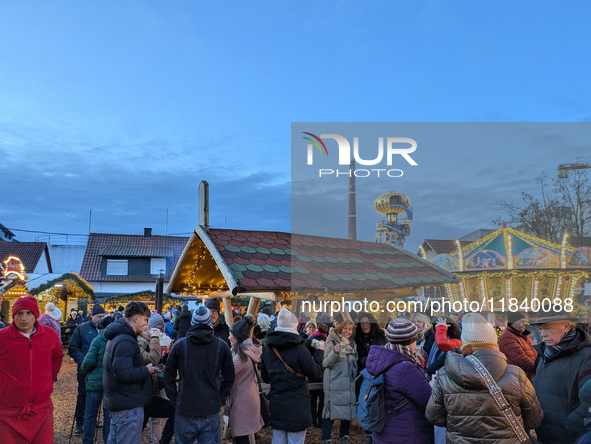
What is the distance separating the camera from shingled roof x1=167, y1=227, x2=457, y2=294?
5.26 m

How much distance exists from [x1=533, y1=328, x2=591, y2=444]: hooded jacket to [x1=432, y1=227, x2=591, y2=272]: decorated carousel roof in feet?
50.2

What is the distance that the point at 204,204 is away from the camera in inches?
240

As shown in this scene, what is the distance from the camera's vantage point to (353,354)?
5.91m

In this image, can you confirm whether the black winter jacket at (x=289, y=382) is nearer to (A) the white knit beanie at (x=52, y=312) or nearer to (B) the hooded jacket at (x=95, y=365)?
(B) the hooded jacket at (x=95, y=365)

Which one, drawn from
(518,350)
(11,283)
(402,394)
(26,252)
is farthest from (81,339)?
(26,252)

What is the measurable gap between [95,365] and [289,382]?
7.66 ft

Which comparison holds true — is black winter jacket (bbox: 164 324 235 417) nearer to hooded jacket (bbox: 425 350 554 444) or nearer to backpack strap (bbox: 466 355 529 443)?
hooded jacket (bbox: 425 350 554 444)

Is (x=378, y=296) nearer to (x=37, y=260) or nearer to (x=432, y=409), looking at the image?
(x=432, y=409)

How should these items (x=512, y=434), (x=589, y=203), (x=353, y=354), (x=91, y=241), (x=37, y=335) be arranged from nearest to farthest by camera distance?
(x=512, y=434), (x=37, y=335), (x=353, y=354), (x=589, y=203), (x=91, y=241)

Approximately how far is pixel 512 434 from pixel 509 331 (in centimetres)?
286

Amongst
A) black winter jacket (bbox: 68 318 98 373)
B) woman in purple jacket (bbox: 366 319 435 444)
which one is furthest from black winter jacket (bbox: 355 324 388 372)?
black winter jacket (bbox: 68 318 98 373)

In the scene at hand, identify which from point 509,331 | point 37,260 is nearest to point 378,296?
point 509,331

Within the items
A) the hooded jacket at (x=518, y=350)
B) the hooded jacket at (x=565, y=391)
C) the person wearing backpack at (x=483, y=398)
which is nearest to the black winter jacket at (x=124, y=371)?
the person wearing backpack at (x=483, y=398)

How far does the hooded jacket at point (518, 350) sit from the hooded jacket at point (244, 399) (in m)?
2.89
